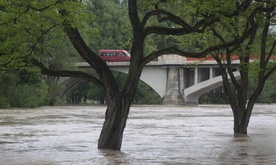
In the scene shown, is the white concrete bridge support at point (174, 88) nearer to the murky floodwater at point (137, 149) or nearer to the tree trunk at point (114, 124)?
the murky floodwater at point (137, 149)

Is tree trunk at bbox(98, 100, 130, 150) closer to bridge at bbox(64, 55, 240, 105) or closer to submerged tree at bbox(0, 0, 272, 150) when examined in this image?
submerged tree at bbox(0, 0, 272, 150)

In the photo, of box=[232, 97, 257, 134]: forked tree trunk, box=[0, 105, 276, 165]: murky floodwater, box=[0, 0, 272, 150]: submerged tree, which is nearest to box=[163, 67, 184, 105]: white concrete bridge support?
box=[0, 105, 276, 165]: murky floodwater

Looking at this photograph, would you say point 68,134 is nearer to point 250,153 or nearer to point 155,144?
point 155,144

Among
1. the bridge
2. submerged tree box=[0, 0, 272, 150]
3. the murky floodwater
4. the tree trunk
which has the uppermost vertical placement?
the bridge

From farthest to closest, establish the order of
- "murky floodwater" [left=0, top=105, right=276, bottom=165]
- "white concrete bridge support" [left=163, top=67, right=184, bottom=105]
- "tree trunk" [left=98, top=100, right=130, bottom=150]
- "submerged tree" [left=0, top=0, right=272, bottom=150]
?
1. "white concrete bridge support" [left=163, top=67, right=184, bottom=105]
2. "tree trunk" [left=98, top=100, right=130, bottom=150]
3. "murky floodwater" [left=0, top=105, right=276, bottom=165]
4. "submerged tree" [left=0, top=0, right=272, bottom=150]

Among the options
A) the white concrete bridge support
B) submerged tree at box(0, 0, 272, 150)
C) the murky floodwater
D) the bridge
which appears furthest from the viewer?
the white concrete bridge support

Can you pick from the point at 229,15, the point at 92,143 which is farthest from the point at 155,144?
the point at 229,15

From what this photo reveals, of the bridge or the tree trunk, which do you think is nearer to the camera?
the tree trunk

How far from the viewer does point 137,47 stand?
16.8 metres

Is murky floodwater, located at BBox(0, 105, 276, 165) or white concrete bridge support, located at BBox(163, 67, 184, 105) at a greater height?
white concrete bridge support, located at BBox(163, 67, 184, 105)

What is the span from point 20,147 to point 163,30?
6230 millimetres

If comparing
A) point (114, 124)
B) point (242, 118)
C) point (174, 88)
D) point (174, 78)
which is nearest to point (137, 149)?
point (114, 124)

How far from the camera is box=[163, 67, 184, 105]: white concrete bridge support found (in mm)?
75312

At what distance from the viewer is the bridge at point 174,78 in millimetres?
74375
